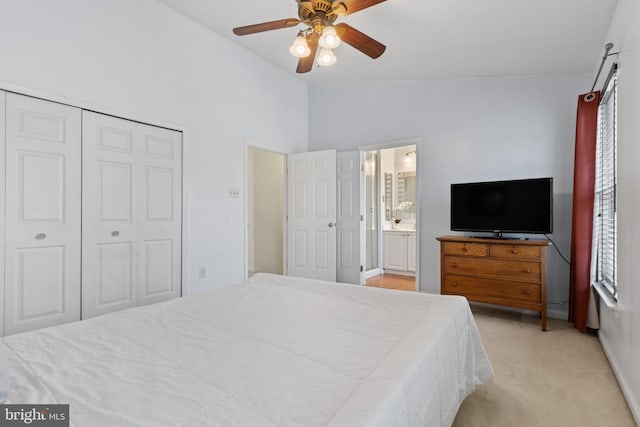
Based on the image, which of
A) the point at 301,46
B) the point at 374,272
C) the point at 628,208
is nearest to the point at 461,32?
the point at 301,46

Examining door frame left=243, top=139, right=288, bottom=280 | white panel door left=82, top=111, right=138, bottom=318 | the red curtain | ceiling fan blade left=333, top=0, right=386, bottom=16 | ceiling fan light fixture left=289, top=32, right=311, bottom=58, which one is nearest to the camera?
ceiling fan blade left=333, top=0, right=386, bottom=16

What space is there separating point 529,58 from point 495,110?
660 millimetres

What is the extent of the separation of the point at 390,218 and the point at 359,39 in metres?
4.49

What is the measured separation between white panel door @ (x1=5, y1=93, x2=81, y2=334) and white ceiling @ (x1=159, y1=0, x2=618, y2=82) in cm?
166

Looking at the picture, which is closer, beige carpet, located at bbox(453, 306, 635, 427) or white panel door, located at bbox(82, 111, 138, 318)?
beige carpet, located at bbox(453, 306, 635, 427)

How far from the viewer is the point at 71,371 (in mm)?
1033

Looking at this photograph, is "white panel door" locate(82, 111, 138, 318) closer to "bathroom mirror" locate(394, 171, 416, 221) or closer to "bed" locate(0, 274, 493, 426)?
"bed" locate(0, 274, 493, 426)

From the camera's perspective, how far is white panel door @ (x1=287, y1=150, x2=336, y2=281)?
15.5 feet

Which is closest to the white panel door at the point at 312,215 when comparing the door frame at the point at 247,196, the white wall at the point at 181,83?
the door frame at the point at 247,196

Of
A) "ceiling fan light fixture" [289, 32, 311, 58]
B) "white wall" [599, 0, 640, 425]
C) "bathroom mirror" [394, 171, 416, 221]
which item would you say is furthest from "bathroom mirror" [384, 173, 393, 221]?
"ceiling fan light fixture" [289, 32, 311, 58]

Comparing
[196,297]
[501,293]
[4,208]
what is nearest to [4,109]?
[4,208]

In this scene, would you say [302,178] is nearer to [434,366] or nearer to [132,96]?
[132,96]

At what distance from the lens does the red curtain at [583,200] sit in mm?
2955

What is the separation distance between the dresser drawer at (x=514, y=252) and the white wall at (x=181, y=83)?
282 centimetres
